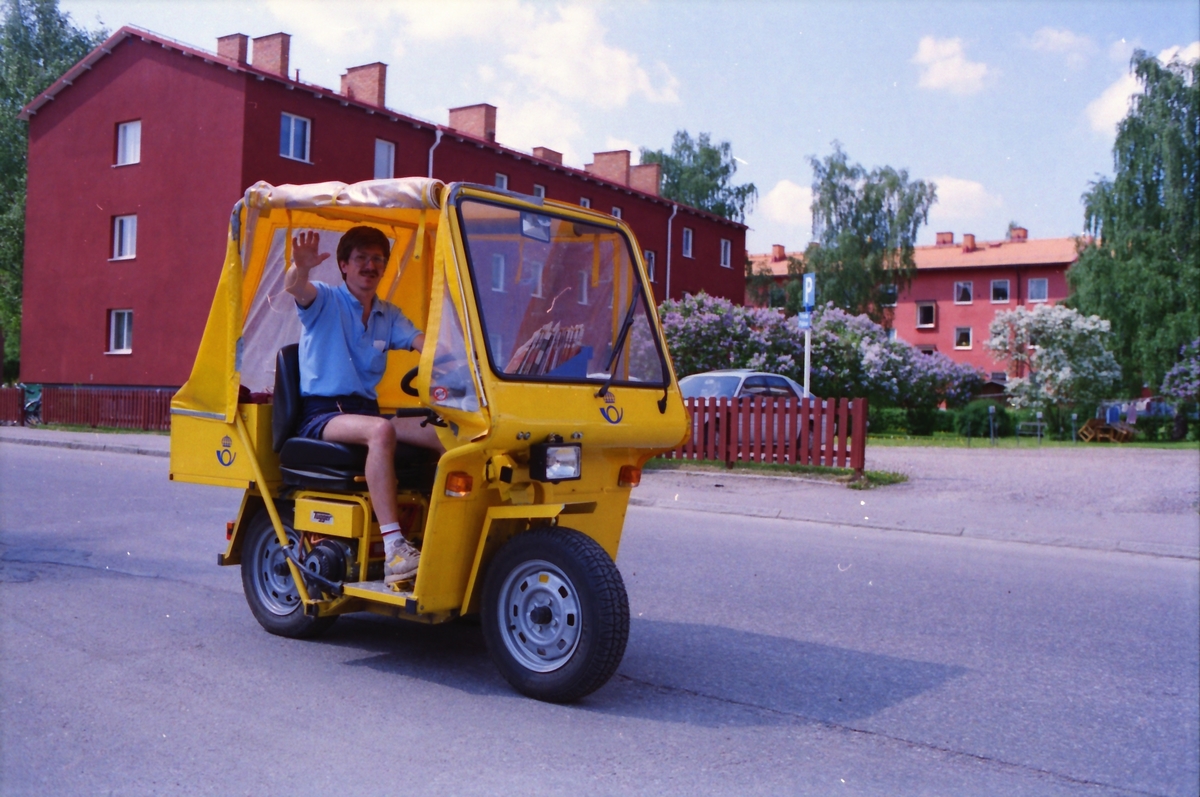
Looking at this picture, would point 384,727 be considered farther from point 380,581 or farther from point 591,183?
point 591,183

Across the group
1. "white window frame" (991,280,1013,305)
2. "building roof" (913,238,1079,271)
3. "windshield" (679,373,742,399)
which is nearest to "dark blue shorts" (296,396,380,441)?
"windshield" (679,373,742,399)

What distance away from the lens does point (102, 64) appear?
3281cm

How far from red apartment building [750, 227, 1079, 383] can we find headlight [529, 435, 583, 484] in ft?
196

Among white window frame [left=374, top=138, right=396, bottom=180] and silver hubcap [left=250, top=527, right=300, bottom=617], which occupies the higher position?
white window frame [left=374, top=138, right=396, bottom=180]

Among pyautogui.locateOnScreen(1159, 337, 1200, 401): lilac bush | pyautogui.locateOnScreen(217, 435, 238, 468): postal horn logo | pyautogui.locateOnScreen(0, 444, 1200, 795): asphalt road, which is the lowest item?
pyautogui.locateOnScreen(0, 444, 1200, 795): asphalt road

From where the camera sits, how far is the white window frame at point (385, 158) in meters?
33.8

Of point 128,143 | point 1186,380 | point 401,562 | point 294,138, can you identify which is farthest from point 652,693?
point 1186,380

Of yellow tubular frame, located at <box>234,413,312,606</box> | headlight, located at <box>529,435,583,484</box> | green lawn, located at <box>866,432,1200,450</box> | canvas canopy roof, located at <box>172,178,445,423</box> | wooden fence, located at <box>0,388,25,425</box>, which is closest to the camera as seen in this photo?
headlight, located at <box>529,435,583,484</box>

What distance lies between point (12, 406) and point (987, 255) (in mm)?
56388

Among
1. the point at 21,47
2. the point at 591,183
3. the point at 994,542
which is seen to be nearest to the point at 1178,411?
the point at 591,183

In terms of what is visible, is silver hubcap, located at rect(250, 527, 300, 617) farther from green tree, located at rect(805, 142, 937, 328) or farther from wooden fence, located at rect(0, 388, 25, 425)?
Answer: green tree, located at rect(805, 142, 937, 328)

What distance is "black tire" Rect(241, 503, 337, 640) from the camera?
18.5 feet

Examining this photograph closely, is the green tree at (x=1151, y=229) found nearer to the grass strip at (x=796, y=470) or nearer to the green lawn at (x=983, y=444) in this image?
the green lawn at (x=983, y=444)

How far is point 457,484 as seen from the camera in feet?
15.6
